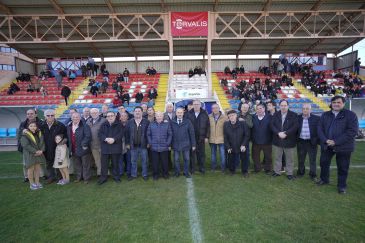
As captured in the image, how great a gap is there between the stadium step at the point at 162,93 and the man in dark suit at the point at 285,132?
10596 mm

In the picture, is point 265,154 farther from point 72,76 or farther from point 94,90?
point 72,76

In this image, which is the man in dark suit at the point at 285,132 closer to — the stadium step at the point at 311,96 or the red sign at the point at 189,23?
the red sign at the point at 189,23

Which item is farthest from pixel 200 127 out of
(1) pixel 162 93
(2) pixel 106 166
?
(1) pixel 162 93

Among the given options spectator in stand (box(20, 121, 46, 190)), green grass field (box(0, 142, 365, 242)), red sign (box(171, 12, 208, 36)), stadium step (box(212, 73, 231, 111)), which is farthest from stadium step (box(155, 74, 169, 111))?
green grass field (box(0, 142, 365, 242))

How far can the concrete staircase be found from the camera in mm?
15229

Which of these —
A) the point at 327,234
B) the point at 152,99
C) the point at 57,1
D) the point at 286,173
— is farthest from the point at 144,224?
the point at 57,1

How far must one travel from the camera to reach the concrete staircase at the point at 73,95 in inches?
600

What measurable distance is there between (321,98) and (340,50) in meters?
8.01

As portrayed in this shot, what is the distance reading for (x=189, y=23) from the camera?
1428cm

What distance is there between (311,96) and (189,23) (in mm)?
10353

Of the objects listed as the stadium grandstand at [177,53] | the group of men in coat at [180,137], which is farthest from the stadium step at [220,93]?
the group of men in coat at [180,137]

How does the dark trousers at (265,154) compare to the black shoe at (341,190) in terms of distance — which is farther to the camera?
the dark trousers at (265,154)

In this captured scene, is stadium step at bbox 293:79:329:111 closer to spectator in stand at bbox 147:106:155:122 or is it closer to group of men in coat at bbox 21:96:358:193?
group of men in coat at bbox 21:96:358:193

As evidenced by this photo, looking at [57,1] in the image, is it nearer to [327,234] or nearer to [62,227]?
[62,227]
